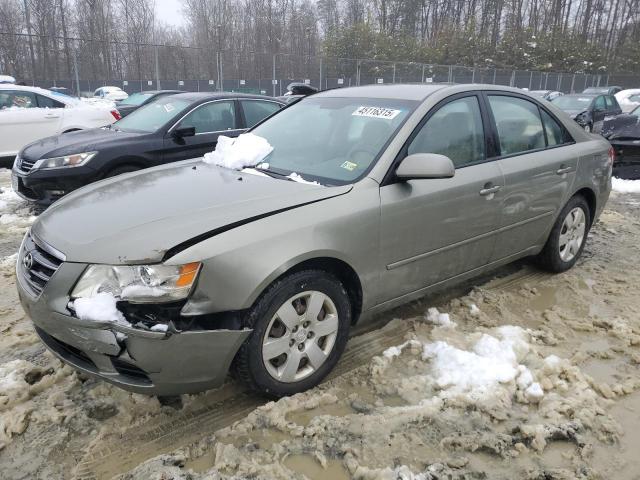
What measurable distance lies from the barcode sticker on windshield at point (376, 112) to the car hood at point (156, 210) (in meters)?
0.71

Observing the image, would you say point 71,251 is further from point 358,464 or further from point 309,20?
point 309,20

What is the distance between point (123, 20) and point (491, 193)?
4345 cm

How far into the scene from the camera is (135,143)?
20.8ft

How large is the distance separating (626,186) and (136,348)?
8957 millimetres

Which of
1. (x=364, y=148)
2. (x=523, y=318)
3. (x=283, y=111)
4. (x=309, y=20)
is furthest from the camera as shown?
(x=309, y=20)

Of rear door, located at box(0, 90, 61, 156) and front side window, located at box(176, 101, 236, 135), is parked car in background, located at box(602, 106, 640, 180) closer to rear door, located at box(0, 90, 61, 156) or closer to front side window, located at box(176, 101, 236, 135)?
front side window, located at box(176, 101, 236, 135)

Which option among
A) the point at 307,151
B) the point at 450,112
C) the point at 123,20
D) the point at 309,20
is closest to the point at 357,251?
the point at 307,151

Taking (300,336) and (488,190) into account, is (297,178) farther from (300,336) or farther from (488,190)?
(488,190)

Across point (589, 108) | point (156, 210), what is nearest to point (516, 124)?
point (156, 210)

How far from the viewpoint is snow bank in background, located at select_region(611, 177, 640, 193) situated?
8585mm

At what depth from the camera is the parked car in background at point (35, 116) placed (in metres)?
9.12

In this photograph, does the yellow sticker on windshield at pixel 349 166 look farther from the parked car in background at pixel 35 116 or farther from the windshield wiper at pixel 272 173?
the parked car in background at pixel 35 116

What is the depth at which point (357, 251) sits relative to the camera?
113 inches

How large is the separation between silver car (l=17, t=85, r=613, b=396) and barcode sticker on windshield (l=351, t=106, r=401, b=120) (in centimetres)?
2
